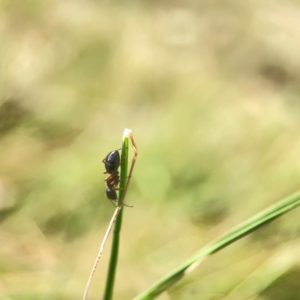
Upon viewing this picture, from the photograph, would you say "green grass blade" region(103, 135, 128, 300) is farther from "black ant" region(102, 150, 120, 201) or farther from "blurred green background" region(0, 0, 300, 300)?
"blurred green background" region(0, 0, 300, 300)

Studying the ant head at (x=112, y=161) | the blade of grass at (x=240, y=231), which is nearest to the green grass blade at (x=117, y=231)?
the blade of grass at (x=240, y=231)

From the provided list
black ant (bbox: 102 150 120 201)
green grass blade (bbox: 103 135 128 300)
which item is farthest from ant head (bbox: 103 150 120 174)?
green grass blade (bbox: 103 135 128 300)

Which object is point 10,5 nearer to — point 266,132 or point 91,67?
point 91,67

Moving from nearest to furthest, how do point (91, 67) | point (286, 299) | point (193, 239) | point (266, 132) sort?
point (286, 299) → point (193, 239) → point (266, 132) → point (91, 67)

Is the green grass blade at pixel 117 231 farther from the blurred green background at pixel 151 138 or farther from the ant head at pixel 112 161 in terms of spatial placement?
the blurred green background at pixel 151 138

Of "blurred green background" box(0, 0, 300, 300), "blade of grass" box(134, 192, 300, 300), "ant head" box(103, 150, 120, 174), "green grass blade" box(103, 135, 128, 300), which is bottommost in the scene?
"blade of grass" box(134, 192, 300, 300)

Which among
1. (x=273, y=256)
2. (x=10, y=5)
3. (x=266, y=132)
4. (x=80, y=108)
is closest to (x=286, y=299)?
(x=273, y=256)

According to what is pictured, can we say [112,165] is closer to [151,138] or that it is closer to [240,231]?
[240,231]

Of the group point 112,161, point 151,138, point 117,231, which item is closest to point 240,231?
point 117,231
